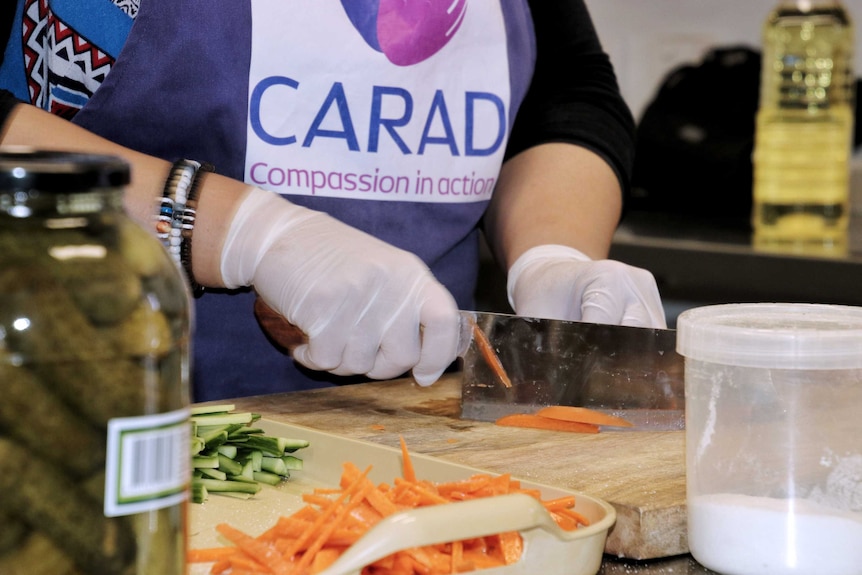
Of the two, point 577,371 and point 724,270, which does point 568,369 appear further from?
point 724,270

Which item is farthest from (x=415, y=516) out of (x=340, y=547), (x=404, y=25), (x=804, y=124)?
(x=804, y=124)

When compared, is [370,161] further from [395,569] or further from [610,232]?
[395,569]

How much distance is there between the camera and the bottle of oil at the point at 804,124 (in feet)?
9.67

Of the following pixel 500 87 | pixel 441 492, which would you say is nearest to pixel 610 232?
pixel 500 87

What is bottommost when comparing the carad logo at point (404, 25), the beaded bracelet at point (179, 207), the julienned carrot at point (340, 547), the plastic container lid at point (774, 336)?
the julienned carrot at point (340, 547)

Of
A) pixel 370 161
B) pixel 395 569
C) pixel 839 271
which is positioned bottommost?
pixel 395 569

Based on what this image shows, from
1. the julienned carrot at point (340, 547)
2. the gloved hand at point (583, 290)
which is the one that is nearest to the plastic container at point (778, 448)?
the julienned carrot at point (340, 547)

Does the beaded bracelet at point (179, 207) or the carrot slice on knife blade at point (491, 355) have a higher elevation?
the beaded bracelet at point (179, 207)

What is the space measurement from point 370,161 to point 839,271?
1.17m

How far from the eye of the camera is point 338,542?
799mm

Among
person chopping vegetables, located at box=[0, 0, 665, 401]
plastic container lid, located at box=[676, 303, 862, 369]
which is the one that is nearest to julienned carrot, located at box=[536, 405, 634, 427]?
person chopping vegetables, located at box=[0, 0, 665, 401]

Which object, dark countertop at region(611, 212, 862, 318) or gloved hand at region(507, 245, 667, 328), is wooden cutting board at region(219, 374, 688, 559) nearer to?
gloved hand at region(507, 245, 667, 328)

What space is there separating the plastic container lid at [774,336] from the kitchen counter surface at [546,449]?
17cm

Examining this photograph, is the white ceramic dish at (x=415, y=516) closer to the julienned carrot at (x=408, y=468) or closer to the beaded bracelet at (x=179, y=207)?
the julienned carrot at (x=408, y=468)
